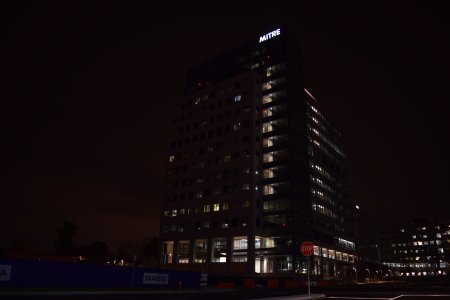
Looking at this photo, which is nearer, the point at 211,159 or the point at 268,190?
the point at 268,190

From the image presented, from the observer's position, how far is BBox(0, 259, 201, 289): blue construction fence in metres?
28.8

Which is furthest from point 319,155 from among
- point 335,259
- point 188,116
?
point 188,116

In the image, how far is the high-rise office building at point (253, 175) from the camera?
9350cm

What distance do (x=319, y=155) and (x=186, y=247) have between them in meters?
48.5

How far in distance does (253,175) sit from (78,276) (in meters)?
65.1

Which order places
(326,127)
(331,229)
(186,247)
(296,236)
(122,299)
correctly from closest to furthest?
1. (122,299)
2. (296,236)
3. (186,247)
4. (331,229)
5. (326,127)

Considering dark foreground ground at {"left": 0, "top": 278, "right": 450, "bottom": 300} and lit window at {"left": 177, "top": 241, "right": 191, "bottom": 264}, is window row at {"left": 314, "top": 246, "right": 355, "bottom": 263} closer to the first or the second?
lit window at {"left": 177, "top": 241, "right": 191, "bottom": 264}

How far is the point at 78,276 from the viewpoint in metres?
33.1

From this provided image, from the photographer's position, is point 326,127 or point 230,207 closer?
point 230,207

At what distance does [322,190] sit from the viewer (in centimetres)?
11375

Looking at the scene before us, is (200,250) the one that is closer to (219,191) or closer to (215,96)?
(219,191)

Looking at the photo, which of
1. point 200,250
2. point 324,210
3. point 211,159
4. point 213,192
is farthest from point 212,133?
point 324,210

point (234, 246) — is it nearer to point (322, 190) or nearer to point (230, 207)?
point (230, 207)

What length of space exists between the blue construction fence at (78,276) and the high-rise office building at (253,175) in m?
51.9
